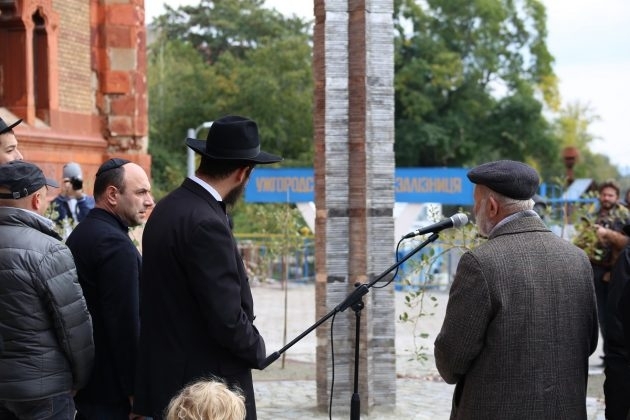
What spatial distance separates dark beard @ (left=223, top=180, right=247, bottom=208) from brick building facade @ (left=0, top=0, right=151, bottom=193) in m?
9.02

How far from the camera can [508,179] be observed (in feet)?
13.0

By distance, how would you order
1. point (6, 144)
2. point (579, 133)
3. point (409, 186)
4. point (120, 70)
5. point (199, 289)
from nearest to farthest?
1. point (199, 289)
2. point (6, 144)
3. point (120, 70)
4. point (409, 186)
5. point (579, 133)

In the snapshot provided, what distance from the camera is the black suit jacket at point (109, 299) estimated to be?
15.7ft

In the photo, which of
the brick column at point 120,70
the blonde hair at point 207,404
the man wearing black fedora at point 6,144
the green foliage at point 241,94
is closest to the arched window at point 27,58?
the brick column at point 120,70

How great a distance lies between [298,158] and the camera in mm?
48031

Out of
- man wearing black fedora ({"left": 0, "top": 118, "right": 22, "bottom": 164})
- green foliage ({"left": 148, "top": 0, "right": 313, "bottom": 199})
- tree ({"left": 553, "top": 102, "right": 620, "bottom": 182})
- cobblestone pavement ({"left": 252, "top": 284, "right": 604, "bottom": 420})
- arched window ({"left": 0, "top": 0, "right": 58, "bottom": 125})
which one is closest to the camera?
man wearing black fedora ({"left": 0, "top": 118, "right": 22, "bottom": 164})

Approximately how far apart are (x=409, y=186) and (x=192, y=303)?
1366cm

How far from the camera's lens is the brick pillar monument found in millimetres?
8117

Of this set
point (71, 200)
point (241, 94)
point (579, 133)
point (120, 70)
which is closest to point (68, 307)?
point (71, 200)

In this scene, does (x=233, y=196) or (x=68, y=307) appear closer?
(x=233, y=196)

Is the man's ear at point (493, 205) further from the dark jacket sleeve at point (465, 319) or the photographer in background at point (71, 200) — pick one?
the photographer in background at point (71, 200)

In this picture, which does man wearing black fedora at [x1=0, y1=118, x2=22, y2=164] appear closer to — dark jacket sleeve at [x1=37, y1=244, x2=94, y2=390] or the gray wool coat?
dark jacket sleeve at [x1=37, y1=244, x2=94, y2=390]

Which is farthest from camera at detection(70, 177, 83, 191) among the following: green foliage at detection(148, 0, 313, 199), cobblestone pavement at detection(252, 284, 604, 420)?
green foliage at detection(148, 0, 313, 199)

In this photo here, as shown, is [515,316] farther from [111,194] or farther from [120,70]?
[120,70]
